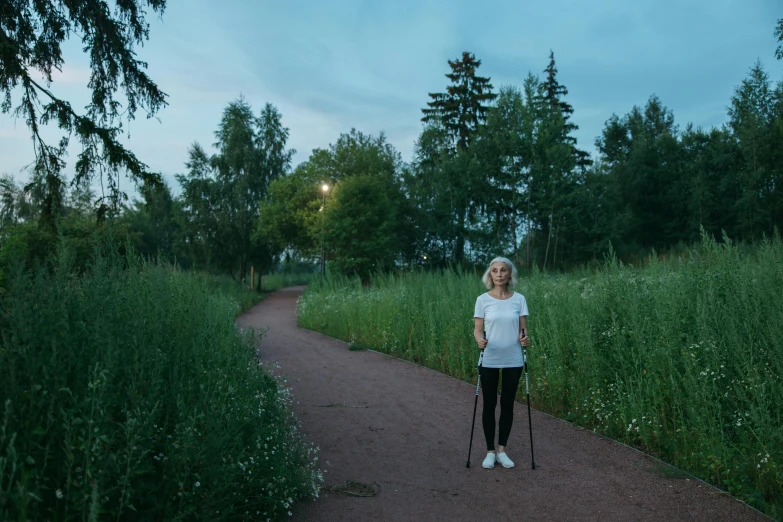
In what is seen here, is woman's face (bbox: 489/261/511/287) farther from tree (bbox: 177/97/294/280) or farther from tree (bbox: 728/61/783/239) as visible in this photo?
tree (bbox: 177/97/294/280)

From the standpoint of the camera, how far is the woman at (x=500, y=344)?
5977mm

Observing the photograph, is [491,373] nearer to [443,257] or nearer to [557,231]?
[557,231]

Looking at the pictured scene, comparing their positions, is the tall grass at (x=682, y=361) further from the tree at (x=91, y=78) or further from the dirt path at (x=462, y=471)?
the tree at (x=91, y=78)

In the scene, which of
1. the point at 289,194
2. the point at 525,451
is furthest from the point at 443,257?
Answer: the point at 525,451

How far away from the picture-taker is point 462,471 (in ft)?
19.0

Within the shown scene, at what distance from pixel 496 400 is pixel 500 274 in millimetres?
1358

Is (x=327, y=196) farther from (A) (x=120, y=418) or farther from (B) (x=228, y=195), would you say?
(A) (x=120, y=418)

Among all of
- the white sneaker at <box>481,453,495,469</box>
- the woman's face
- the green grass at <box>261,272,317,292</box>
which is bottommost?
the white sneaker at <box>481,453,495,469</box>

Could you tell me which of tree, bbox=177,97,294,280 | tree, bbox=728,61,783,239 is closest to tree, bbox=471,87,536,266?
tree, bbox=728,61,783,239

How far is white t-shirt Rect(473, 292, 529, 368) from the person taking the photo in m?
5.98

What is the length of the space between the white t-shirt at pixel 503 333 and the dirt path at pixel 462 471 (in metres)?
1.10

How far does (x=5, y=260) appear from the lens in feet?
22.6

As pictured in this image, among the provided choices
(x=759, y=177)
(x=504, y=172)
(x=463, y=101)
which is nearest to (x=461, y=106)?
(x=463, y=101)

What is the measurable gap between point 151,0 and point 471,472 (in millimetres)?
10724
